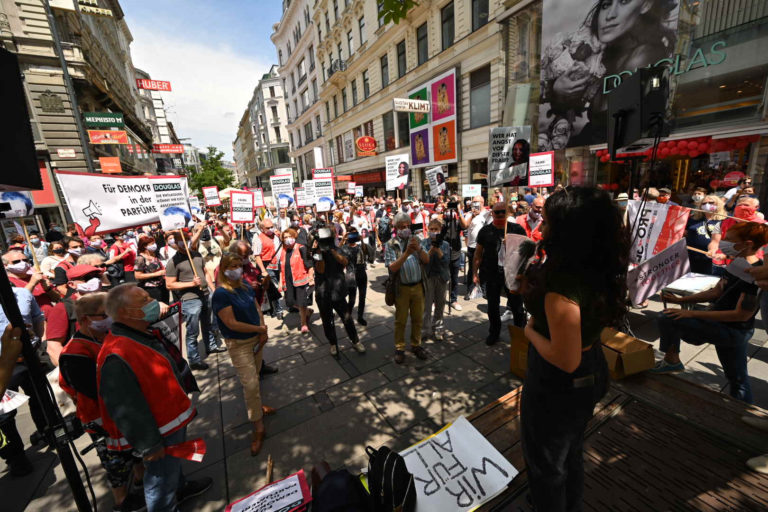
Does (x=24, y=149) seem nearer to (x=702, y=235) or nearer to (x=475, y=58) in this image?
(x=702, y=235)

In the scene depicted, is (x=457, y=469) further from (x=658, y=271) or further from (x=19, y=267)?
(x=19, y=267)

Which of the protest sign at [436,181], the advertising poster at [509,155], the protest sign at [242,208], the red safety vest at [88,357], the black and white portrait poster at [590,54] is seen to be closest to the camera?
the red safety vest at [88,357]

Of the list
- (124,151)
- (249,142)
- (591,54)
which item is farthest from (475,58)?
(249,142)

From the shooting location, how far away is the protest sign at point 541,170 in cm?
835

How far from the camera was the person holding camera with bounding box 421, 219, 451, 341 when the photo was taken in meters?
4.68

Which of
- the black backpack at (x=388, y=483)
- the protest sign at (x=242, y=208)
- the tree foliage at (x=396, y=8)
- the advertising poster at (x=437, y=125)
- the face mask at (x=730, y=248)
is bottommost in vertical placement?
the black backpack at (x=388, y=483)

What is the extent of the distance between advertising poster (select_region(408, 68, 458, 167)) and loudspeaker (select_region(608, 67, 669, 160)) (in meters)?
16.5

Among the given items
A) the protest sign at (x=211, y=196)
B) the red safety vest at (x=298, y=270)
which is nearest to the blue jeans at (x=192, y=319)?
the red safety vest at (x=298, y=270)

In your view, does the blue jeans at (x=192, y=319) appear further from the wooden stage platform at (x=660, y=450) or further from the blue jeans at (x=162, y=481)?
the wooden stage platform at (x=660, y=450)

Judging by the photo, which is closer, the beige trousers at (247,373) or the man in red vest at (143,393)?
the man in red vest at (143,393)

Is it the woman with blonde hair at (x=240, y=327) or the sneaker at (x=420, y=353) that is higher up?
the woman with blonde hair at (x=240, y=327)

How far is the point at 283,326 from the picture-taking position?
6316 millimetres

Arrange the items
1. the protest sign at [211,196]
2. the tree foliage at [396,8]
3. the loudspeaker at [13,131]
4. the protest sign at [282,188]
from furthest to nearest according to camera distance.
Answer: the protest sign at [211,196] → the protest sign at [282,188] → the tree foliage at [396,8] → the loudspeaker at [13,131]

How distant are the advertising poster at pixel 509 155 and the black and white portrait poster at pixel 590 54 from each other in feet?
29.0
